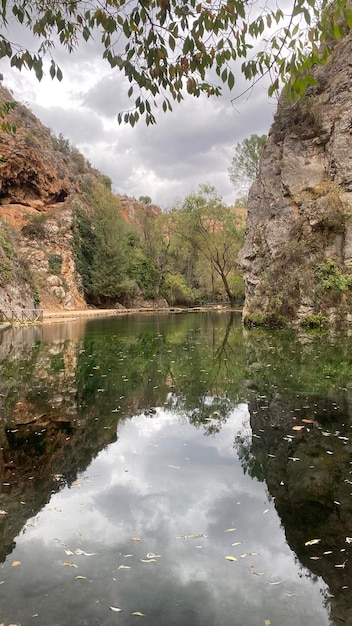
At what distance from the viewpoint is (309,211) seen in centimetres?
2250

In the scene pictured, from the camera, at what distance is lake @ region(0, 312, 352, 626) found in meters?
2.71

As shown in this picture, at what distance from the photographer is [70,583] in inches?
114

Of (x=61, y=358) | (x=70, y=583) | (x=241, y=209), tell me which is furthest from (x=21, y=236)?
(x=70, y=583)

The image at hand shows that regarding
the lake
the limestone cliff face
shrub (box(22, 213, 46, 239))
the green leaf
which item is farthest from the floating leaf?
shrub (box(22, 213, 46, 239))

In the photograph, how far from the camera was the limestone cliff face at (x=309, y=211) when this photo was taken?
69.7ft

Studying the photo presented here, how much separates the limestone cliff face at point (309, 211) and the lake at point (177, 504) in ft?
43.6

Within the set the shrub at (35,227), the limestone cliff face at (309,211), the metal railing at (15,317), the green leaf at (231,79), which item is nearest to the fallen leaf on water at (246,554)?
the green leaf at (231,79)

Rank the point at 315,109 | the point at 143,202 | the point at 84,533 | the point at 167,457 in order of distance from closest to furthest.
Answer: the point at 84,533, the point at 167,457, the point at 315,109, the point at 143,202

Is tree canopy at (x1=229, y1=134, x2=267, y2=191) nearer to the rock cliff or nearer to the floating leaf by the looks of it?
the rock cliff

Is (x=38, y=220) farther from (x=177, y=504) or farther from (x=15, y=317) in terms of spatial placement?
(x=177, y=504)

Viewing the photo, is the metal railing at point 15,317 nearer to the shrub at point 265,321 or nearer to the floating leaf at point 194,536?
the shrub at point 265,321

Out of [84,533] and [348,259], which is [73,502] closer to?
[84,533]

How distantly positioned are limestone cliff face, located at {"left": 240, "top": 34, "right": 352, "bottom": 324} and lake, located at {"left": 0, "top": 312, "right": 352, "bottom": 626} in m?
13.3

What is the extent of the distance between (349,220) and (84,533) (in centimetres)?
2085
